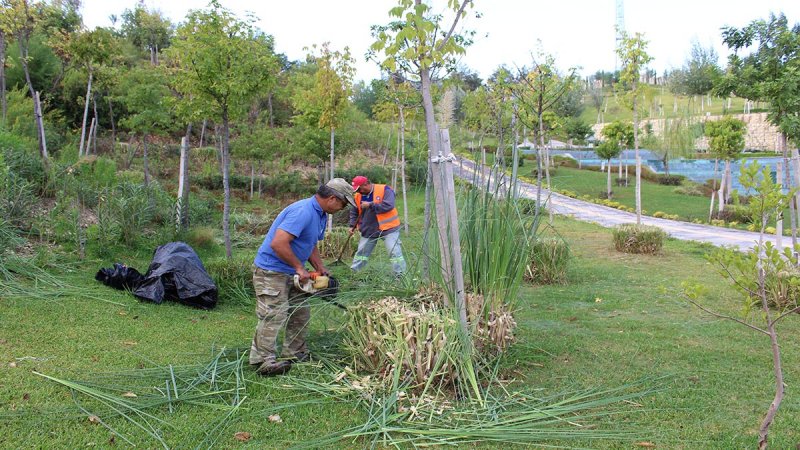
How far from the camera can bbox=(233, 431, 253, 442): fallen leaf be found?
2965 millimetres

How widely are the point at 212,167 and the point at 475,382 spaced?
15453 millimetres

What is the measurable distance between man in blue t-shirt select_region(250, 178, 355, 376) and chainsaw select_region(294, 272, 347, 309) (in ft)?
0.14

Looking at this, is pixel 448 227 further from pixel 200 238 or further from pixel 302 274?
pixel 200 238

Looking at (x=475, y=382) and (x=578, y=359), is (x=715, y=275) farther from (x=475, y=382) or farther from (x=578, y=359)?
(x=475, y=382)

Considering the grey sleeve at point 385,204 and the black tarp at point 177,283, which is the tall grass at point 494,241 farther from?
the black tarp at point 177,283

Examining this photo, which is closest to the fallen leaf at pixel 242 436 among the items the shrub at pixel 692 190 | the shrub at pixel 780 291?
the shrub at pixel 780 291

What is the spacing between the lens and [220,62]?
709cm

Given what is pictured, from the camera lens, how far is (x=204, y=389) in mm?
3537

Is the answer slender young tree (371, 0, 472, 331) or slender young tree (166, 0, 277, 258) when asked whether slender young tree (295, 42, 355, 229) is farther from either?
slender young tree (371, 0, 472, 331)

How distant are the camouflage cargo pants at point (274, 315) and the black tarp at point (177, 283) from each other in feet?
6.49

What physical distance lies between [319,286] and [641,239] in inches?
303

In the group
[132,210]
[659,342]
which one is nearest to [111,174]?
[132,210]

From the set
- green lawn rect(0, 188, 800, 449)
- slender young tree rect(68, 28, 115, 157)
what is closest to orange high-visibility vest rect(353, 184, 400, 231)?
green lawn rect(0, 188, 800, 449)

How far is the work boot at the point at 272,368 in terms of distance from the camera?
3.78 meters
